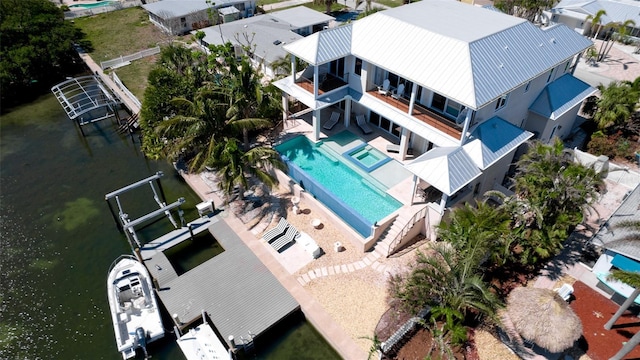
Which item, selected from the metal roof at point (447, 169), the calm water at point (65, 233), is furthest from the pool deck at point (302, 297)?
the metal roof at point (447, 169)

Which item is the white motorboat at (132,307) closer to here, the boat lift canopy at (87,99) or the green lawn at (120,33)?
the boat lift canopy at (87,99)

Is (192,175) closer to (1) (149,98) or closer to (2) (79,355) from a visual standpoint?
(1) (149,98)

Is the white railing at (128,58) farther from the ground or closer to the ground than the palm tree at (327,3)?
closer to the ground

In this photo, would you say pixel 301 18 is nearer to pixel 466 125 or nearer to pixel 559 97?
pixel 559 97

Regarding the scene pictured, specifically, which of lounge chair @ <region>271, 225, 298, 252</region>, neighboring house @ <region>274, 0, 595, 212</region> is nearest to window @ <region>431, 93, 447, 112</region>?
neighboring house @ <region>274, 0, 595, 212</region>

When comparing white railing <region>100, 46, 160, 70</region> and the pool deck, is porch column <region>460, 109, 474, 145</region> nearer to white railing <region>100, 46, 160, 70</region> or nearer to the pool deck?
the pool deck

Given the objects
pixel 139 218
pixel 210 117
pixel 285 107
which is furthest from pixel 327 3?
pixel 139 218

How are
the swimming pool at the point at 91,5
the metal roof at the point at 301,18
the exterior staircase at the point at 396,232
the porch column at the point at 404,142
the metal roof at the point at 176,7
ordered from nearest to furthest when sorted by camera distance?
the exterior staircase at the point at 396,232 → the porch column at the point at 404,142 → the metal roof at the point at 301,18 → the metal roof at the point at 176,7 → the swimming pool at the point at 91,5
